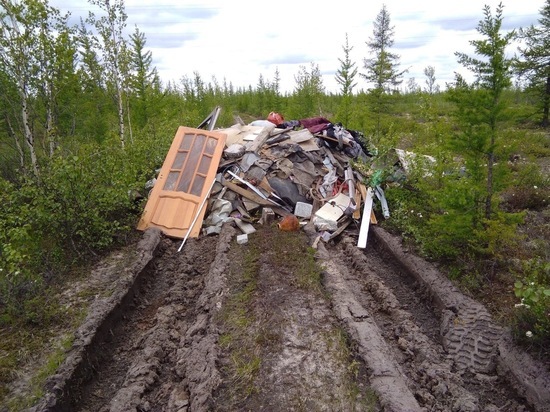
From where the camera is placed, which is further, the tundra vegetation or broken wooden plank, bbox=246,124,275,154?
broken wooden plank, bbox=246,124,275,154

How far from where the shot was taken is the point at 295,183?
28.0ft

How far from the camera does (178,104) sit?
1978 centimetres

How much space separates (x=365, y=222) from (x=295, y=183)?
191cm

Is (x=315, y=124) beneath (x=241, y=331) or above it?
above

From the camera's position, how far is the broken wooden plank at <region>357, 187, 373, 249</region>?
6.98 metres

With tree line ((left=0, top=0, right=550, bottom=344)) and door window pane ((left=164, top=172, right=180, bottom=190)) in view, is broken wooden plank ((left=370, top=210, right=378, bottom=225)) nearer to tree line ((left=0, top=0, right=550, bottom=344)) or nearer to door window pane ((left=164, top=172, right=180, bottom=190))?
tree line ((left=0, top=0, right=550, bottom=344))

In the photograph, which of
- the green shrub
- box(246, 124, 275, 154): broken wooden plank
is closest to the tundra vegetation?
the green shrub

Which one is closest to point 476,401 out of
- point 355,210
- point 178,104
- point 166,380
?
point 166,380

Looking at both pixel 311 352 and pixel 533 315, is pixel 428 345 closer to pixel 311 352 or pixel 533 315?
pixel 533 315

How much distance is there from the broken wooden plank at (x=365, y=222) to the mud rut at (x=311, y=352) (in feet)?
3.98

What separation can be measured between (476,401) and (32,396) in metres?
4.00

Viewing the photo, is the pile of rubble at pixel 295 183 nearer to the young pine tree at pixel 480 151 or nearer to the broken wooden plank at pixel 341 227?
the broken wooden plank at pixel 341 227

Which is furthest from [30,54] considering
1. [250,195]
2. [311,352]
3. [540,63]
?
[540,63]

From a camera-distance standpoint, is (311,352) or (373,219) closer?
(311,352)
